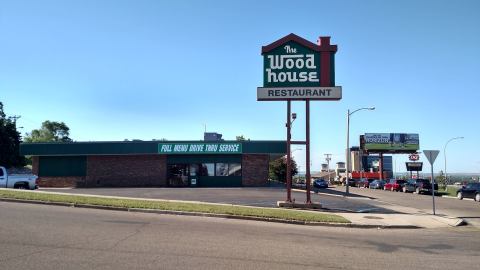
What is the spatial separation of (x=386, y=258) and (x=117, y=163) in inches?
1374

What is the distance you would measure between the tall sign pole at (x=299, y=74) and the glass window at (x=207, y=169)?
1904 cm

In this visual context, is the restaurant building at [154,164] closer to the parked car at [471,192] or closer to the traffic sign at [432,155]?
the parked car at [471,192]

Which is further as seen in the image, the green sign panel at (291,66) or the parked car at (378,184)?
the parked car at (378,184)

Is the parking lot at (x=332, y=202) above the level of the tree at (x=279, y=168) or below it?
below

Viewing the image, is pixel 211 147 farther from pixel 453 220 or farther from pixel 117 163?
pixel 453 220

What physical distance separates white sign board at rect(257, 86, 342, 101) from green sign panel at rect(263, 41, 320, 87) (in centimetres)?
22

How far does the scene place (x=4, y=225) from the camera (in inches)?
475

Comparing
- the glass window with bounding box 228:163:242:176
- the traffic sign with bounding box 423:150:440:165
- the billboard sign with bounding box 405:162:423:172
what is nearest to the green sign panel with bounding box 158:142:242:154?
the glass window with bounding box 228:163:242:176

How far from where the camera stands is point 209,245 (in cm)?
1028

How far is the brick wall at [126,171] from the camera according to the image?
41.2 m

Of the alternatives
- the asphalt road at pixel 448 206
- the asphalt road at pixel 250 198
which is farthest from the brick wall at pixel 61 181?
the asphalt road at pixel 448 206

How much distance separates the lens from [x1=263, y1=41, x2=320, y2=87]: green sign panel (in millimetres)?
22734

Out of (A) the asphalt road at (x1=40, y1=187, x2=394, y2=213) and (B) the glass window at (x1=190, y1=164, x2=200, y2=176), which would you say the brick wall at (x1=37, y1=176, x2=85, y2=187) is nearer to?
(B) the glass window at (x1=190, y1=164, x2=200, y2=176)

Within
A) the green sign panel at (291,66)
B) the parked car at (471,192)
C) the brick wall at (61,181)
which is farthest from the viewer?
the brick wall at (61,181)
